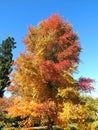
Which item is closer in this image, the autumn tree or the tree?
the autumn tree

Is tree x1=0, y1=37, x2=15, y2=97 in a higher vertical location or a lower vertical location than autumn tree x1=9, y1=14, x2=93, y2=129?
higher

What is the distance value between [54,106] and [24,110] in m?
2.20

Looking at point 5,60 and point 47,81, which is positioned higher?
point 5,60

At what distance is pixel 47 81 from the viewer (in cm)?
2150

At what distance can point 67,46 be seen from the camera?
76.4ft

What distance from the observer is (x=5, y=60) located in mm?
42875

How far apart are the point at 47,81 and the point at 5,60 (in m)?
22.4

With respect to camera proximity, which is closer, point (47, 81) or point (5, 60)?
point (47, 81)

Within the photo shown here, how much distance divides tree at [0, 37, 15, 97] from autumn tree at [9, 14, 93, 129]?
18.6 metres

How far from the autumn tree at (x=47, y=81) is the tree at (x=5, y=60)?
18.6 metres

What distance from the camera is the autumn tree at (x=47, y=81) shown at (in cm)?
2039

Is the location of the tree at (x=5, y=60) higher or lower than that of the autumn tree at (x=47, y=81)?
higher

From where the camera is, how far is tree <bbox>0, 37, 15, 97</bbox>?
134 feet

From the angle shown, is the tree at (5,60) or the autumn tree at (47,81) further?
the tree at (5,60)
